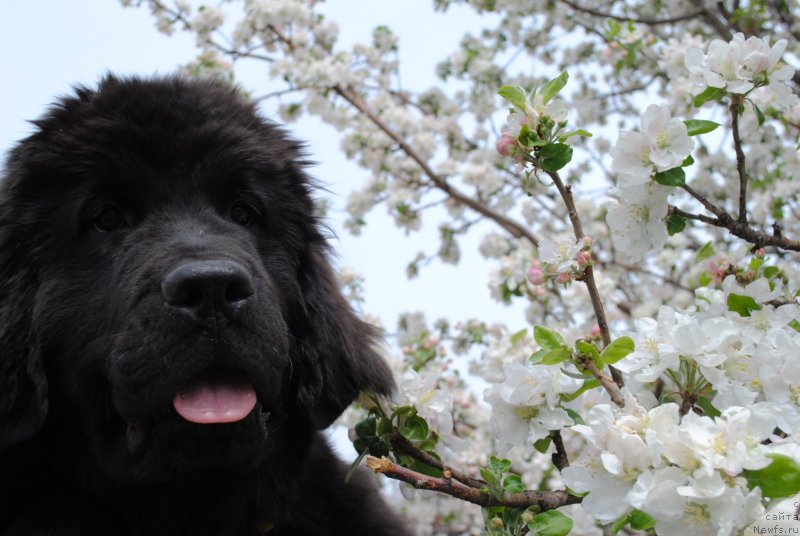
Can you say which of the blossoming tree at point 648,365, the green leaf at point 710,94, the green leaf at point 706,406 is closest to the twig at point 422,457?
the blossoming tree at point 648,365

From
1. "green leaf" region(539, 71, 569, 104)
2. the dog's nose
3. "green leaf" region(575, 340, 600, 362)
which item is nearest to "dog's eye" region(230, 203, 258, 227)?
the dog's nose

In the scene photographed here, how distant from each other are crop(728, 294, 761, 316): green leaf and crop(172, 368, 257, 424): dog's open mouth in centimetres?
111

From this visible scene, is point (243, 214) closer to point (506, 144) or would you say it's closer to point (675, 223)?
point (506, 144)

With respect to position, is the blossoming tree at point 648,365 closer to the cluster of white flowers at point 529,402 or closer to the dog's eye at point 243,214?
the cluster of white flowers at point 529,402

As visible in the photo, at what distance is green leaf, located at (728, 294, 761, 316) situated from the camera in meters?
1.88

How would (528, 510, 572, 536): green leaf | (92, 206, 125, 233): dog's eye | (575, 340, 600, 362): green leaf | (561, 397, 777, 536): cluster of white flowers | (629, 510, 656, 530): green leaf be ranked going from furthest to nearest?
(92, 206, 125, 233): dog's eye
(575, 340, 600, 362): green leaf
(528, 510, 572, 536): green leaf
(629, 510, 656, 530): green leaf
(561, 397, 777, 536): cluster of white flowers

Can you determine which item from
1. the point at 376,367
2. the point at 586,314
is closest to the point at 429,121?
the point at 586,314

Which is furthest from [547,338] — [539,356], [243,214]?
[243,214]

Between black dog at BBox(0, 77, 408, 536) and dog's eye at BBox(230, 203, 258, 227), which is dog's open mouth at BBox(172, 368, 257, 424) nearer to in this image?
black dog at BBox(0, 77, 408, 536)

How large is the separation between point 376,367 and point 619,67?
11.1 ft

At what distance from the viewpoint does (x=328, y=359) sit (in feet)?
7.25

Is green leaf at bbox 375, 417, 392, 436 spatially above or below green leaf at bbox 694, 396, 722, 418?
below

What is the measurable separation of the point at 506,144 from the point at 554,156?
0.11m

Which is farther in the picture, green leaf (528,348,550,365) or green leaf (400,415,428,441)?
green leaf (400,415,428,441)
